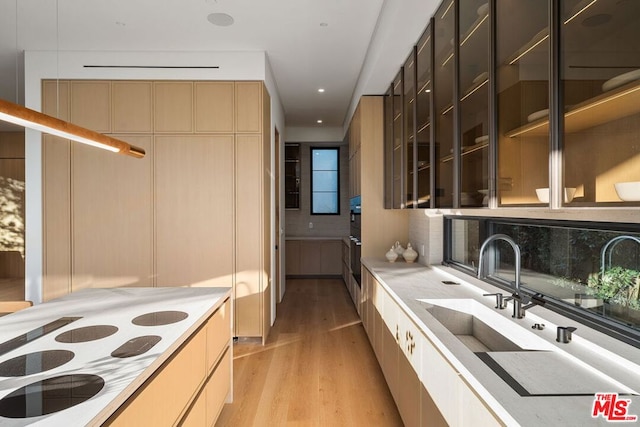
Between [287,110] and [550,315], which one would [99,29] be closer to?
[287,110]

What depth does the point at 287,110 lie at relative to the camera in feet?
21.0

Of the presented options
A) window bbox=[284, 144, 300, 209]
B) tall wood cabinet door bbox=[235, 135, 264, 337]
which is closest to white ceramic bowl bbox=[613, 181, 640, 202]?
tall wood cabinet door bbox=[235, 135, 264, 337]

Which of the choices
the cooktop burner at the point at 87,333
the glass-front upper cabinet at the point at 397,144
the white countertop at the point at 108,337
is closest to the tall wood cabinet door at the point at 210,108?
the glass-front upper cabinet at the point at 397,144

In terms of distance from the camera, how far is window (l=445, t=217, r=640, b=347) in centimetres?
151

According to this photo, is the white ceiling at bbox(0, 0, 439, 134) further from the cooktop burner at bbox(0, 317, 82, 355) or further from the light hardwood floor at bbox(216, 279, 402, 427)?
the light hardwood floor at bbox(216, 279, 402, 427)

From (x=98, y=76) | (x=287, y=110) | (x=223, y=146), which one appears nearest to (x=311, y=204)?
(x=287, y=110)

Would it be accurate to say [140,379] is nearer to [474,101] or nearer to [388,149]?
[474,101]

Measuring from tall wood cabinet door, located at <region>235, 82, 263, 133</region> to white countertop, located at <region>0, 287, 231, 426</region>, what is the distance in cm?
192

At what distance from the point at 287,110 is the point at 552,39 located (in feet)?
17.6

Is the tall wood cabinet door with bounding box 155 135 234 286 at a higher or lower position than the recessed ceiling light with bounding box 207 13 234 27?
lower

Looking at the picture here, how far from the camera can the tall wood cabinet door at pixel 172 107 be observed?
13.0 feet

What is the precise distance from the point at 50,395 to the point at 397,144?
3.40 m

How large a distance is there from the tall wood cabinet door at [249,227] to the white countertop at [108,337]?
1.25 metres

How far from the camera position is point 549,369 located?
1.30 m
